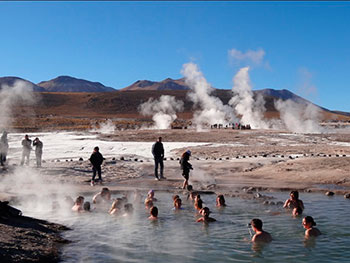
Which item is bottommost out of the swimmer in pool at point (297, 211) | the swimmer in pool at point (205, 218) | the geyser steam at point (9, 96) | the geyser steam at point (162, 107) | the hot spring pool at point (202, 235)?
the hot spring pool at point (202, 235)

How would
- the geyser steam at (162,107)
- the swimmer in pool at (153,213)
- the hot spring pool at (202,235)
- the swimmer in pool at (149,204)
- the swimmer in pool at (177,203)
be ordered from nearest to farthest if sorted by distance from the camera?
the hot spring pool at (202,235)
the swimmer in pool at (153,213)
the swimmer in pool at (177,203)
the swimmer in pool at (149,204)
the geyser steam at (162,107)

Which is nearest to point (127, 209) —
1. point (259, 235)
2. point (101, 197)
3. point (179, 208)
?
point (179, 208)

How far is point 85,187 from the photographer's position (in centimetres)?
1547

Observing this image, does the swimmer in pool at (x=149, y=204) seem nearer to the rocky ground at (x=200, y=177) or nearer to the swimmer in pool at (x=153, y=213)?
the swimmer in pool at (x=153, y=213)

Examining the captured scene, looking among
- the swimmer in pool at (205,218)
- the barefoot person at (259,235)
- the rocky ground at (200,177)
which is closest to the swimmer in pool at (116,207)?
the rocky ground at (200,177)

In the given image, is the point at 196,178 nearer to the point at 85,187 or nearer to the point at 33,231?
the point at 85,187

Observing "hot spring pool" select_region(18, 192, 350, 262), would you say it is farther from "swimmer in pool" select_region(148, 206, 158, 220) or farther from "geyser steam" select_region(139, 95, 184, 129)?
"geyser steam" select_region(139, 95, 184, 129)

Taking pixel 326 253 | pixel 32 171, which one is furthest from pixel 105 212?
pixel 32 171

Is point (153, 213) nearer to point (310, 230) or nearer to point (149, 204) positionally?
point (149, 204)

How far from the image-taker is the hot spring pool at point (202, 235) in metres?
7.61

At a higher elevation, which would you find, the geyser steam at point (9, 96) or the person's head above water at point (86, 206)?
the geyser steam at point (9, 96)

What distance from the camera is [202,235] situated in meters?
9.19

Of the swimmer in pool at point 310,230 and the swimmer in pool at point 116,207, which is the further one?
the swimmer in pool at point 116,207

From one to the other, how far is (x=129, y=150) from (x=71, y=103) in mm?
121792
